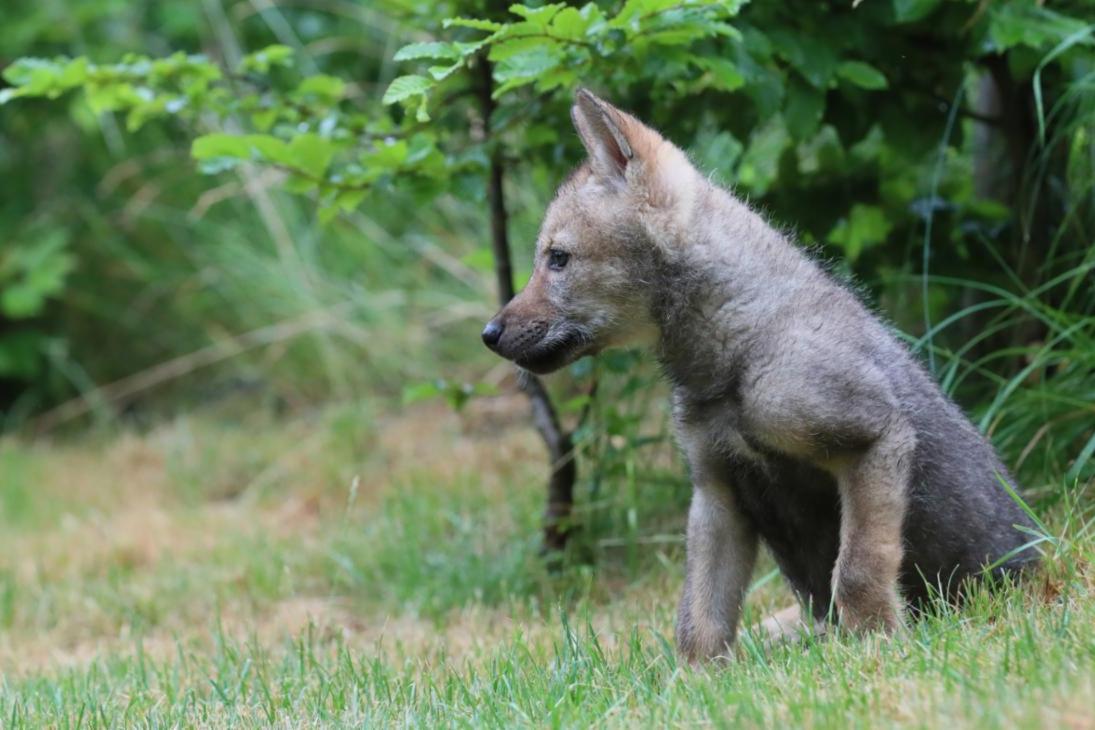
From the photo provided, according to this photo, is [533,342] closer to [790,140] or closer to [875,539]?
[875,539]

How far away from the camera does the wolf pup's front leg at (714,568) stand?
422 centimetres

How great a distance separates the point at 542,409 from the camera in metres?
5.91

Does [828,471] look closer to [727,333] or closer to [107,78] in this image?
[727,333]

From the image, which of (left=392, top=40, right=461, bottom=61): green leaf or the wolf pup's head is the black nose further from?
(left=392, top=40, right=461, bottom=61): green leaf

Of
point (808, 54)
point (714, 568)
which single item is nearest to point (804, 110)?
point (808, 54)

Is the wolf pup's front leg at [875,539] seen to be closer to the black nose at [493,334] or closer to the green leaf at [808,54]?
the black nose at [493,334]

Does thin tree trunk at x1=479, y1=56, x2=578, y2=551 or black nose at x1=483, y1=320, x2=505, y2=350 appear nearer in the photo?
black nose at x1=483, y1=320, x2=505, y2=350

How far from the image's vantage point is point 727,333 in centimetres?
406

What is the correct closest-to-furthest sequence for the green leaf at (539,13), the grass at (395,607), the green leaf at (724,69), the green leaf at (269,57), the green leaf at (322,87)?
the grass at (395,607), the green leaf at (539,13), the green leaf at (724,69), the green leaf at (269,57), the green leaf at (322,87)

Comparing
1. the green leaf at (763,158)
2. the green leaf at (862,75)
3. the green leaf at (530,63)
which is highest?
the green leaf at (530,63)

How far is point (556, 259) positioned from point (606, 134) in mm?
421

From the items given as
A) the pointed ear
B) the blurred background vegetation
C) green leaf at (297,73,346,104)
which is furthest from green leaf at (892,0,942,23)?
green leaf at (297,73,346,104)

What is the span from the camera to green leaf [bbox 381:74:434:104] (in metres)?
4.02

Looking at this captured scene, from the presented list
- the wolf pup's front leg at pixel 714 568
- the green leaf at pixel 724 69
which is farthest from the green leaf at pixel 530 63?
Result: the wolf pup's front leg at pixel 714 568
